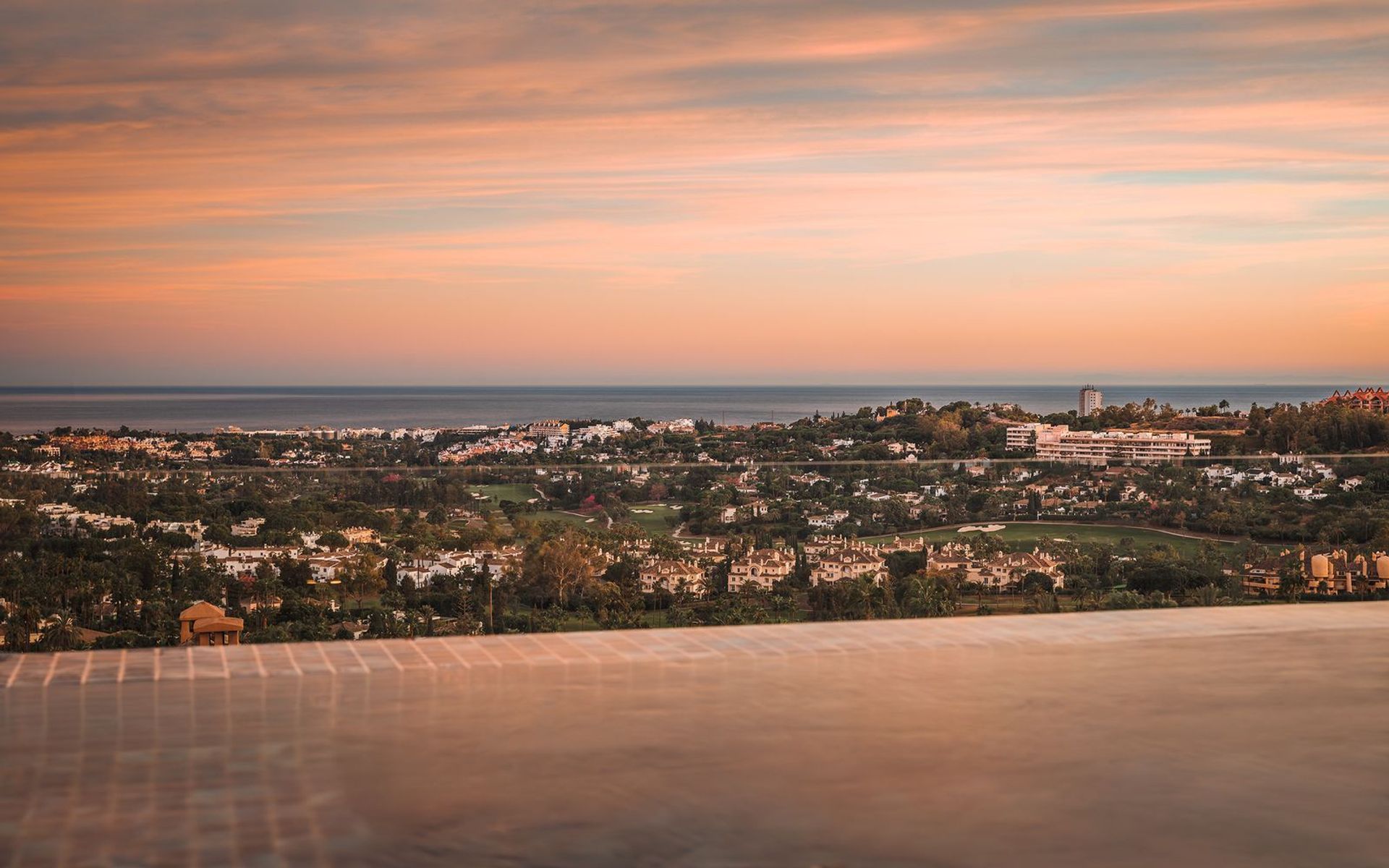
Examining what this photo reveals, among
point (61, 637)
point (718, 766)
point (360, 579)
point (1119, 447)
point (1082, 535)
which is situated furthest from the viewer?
point (1119, 447)

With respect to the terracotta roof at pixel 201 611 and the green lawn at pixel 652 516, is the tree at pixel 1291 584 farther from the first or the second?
the terracotta roof at pixel 201 611

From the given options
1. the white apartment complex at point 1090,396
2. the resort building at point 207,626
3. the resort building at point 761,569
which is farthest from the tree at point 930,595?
the white apartment complex at point 1090,396

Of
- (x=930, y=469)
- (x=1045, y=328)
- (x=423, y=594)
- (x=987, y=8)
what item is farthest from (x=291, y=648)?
(x=1045, y=328)

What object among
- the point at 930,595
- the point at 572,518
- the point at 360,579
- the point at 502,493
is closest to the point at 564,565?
the point at 572,518

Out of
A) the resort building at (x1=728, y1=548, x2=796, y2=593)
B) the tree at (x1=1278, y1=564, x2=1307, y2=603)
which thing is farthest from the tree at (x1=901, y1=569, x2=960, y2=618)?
the tree at (x1=1278, y1=564, x2=1307, y2=603)

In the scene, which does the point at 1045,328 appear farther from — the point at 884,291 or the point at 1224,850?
the point at 1224,850

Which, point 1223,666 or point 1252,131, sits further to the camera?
point 1252,131

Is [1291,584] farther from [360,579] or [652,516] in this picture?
[360,579]
